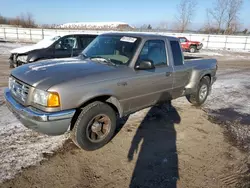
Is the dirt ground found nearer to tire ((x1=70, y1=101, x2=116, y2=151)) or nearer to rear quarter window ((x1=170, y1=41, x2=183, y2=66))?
tire ((x1=70, y1=101, x2=116, y2=151))

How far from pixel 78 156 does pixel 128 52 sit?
210cm

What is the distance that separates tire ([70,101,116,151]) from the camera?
340cm

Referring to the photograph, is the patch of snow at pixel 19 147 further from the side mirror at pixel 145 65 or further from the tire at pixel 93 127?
the side mirror at pixel 145 65

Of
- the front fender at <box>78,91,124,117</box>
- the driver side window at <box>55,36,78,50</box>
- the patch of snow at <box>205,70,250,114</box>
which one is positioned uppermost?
the driver side window at <box>55,36,78,50</box>

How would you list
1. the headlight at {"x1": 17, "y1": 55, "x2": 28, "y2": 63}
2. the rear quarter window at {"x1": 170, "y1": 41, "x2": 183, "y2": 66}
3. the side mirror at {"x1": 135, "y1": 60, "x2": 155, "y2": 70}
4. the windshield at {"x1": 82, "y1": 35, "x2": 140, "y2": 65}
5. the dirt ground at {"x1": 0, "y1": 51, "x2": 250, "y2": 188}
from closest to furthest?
the dirt ground at {"x1": 0, "y1": 51, "x2": 250, "y2": 188} → the side mirror at {"x1": 135, "y1": 60, "x2": 155, "y2": 70} → the windshield at {"x1": 82, "y1": 35, "x2": 140, "y2": 65} → the rear quarter window at {"x1": 170, "y1": 41, "x2": 183, "y2": 66} → the headlight at {"x1": 17, "y1": 55, "x2": 28, "y2": 63}

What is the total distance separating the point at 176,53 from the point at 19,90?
3411 millimetres

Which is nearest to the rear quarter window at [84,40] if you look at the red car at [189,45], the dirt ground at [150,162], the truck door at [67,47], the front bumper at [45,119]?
the truck door at [67,47]

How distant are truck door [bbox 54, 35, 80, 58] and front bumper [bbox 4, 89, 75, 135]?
5587mm

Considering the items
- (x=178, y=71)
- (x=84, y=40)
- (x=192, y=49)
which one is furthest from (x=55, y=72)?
(x=192, y=49)

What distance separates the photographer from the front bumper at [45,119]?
304cm

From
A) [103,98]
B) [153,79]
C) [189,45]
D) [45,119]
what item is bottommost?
[45,119]

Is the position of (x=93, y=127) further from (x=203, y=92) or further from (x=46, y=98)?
(x=203, y=92)

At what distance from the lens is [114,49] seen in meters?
4.29

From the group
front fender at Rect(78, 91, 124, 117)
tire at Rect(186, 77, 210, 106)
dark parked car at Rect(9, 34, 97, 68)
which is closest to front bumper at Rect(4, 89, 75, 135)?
front fender at Rect(78, 91, 124, 117)
